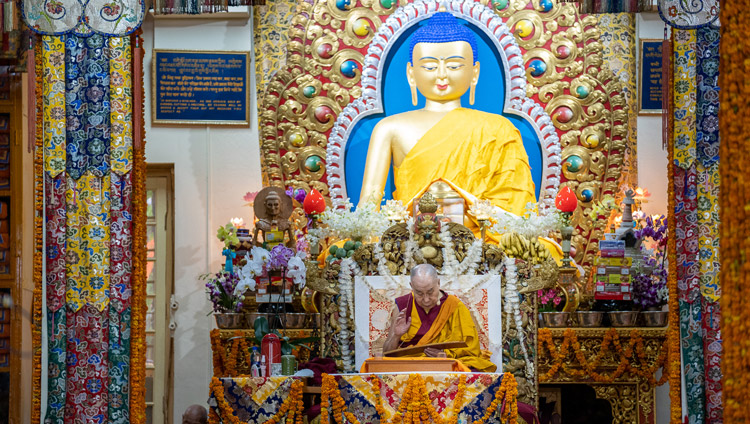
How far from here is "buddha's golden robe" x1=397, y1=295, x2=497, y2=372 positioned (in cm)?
666

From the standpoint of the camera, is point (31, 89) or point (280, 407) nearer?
point (31, 89)

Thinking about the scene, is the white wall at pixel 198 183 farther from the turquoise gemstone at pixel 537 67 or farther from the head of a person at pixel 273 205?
the turquoise gemstone at pixel 537 67

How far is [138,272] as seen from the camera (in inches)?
231

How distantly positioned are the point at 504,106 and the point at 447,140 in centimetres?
72

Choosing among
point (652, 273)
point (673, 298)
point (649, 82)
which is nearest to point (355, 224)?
point (652, 273)

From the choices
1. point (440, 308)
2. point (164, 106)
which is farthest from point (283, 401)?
point (164, 106)

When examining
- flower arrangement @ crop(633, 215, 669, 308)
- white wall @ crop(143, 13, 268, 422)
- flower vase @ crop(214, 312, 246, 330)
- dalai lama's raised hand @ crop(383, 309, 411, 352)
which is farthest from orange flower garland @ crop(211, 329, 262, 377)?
flower arrangement @ crop(633, 215, 669, 308)

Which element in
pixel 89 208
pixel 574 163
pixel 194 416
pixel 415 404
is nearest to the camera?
pixel 415 404

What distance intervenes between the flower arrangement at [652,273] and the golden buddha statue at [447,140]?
975 mm

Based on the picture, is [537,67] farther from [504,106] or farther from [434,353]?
[434,353]

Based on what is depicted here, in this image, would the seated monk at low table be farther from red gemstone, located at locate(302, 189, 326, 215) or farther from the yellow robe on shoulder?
the yellow robe on shoulder

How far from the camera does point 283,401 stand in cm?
596

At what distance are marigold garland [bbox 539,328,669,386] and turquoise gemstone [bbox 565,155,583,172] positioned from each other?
183 centimetres

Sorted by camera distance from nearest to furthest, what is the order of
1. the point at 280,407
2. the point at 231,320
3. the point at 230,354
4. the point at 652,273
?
the point at 280,407 < the point at 230,354 < the point at 231,320 < the point at 652,273
